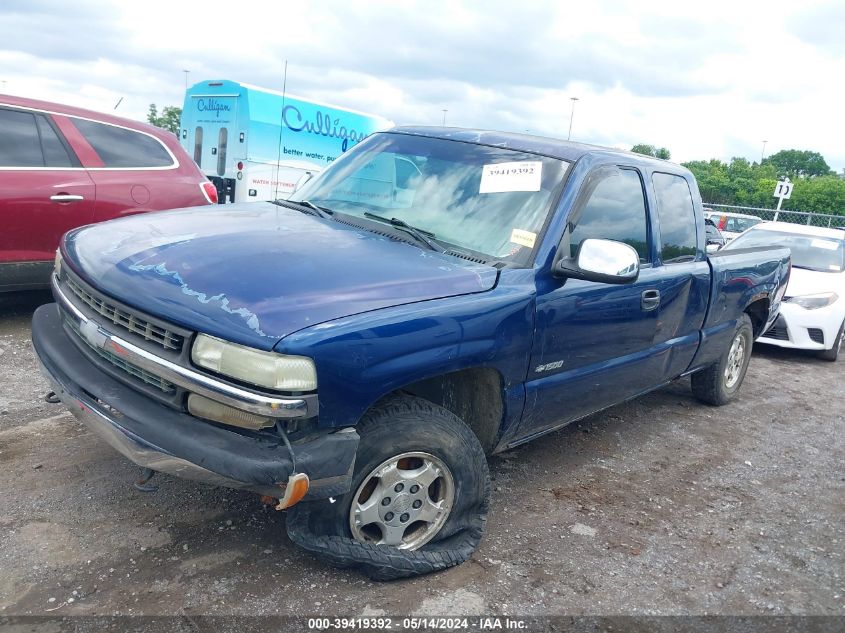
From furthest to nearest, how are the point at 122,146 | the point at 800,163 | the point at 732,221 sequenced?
the point at 800,163, the point at 732,221, the point at 122,146

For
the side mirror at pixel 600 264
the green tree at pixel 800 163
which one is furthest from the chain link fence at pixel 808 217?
the green tree at pixel 800 163

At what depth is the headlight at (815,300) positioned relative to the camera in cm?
768

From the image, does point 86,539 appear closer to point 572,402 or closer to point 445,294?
point 445,294

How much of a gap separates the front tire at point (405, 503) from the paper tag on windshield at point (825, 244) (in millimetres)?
7406

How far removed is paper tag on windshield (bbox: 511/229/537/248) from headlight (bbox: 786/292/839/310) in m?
5.68

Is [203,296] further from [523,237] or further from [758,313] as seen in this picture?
[758,313]

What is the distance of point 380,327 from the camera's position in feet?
8.18

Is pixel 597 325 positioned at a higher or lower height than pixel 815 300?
higher

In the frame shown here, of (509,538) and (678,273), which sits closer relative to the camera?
(509,538)

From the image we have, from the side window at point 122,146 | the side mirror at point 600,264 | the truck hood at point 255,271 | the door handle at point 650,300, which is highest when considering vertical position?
the side window at point 122,146

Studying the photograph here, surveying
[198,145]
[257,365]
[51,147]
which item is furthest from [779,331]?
[198,145]

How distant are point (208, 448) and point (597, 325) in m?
2.03

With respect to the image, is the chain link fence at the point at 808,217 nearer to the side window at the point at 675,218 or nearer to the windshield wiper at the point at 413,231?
the side window at the point at 675,218

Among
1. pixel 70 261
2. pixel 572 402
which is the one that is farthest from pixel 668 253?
pixel 70 261
